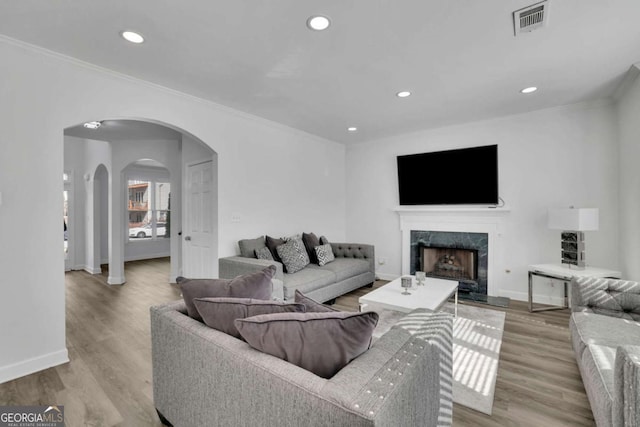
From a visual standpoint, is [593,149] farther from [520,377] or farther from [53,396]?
[53,396]

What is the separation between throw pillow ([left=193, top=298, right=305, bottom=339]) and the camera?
1367 millimetres

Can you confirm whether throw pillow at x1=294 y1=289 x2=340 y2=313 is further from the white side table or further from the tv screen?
the tv screen

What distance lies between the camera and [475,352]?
2611mm

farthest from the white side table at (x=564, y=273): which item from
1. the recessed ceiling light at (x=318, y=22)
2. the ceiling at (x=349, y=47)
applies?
the recessed ceiling light at (x=318, y=22)

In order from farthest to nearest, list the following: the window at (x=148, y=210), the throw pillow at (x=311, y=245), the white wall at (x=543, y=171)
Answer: the window at (x=148, y=210) → the throw pillow at (x=311, y=245) → the white wall at (x=543, y=171)

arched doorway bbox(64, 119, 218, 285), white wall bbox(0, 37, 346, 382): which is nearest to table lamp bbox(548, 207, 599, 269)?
arched doorway bbox(64, 119, 218, 285)

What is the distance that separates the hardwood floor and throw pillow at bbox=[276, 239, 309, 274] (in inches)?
66.0

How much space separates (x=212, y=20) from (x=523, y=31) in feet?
7.50

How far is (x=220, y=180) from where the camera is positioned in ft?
12.1

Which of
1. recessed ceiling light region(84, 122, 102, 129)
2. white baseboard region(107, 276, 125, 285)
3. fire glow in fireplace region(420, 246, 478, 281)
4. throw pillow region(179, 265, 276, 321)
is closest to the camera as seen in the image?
throw pillow region(179, 265, 276, 321)

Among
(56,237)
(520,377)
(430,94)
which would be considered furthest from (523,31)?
(56,237)

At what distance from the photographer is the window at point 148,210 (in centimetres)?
827

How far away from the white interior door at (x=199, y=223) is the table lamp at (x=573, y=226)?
442cm

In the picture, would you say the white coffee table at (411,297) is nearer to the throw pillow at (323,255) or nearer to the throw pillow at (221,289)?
the throw pillow at (323,255)
